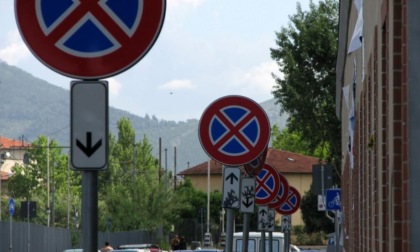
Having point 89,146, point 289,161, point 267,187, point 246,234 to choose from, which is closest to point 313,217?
point 289,161

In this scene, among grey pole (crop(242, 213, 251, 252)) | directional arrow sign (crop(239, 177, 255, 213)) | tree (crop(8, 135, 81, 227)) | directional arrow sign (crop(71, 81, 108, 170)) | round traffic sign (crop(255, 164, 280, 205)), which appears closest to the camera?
directional arrow sign (crop(71, 81, 108, 170))

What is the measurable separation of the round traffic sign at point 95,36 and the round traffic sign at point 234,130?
9190 millimetres

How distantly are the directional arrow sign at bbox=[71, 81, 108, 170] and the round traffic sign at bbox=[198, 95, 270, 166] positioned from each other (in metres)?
9.14

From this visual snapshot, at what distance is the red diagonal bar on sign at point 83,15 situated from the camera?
8086 millimetres

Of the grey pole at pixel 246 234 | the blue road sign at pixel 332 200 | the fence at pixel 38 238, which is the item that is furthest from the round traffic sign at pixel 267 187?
the fence at pixel 38 238

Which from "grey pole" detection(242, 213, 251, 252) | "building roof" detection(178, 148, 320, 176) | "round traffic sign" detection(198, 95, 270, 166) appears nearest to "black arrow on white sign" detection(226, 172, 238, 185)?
"round traffic sign" detection(198, 95, 270, 166)

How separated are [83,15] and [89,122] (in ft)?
1.88

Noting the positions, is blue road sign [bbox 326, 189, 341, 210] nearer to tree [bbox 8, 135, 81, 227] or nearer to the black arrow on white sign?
the black arrow on white sign

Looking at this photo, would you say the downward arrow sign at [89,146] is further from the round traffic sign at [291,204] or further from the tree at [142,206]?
the tree at [142,206]

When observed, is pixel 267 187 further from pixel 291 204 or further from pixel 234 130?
pixel 291 204

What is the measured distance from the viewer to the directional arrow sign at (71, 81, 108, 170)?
812cm

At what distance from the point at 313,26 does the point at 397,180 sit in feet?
163

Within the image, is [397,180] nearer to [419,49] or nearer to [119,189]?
[419,49]

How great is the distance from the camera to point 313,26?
200ft
